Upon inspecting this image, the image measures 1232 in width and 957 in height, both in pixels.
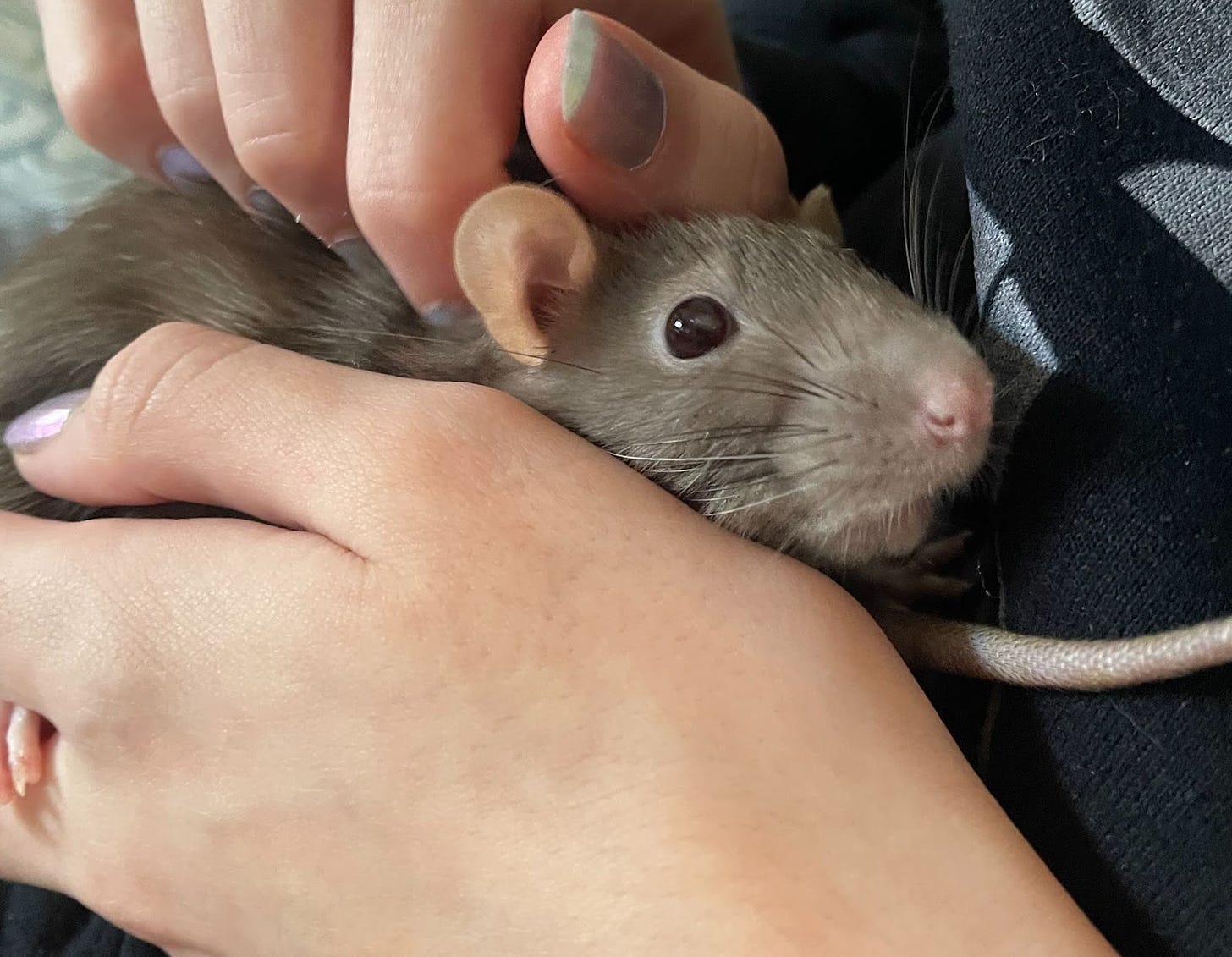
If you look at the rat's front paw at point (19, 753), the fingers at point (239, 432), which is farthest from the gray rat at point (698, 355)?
the rat's front paw at point (19, 753)

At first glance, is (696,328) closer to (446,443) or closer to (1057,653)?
(446,443)

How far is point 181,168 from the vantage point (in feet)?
3.91

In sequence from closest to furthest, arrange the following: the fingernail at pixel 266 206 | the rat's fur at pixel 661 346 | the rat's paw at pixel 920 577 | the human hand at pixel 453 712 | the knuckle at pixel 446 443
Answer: the human hand at pixel 453 712 < the knuckle at pixel 446 443 < the rat's fur at pixel 661 346 < the rat's paw at pixel 920 577 < the fingernail at pixel 266 206

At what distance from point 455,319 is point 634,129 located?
290 mm

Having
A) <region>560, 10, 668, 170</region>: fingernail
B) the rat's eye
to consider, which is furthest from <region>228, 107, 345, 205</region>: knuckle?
the rat's eye

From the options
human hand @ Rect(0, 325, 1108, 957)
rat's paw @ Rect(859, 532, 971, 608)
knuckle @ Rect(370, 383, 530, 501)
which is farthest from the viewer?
rat's paw @ Rect(859, 532, 971, 608)

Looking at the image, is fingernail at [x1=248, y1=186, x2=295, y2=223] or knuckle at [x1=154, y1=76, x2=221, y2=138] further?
fingernail at [x1=248, y1=186, x2=295, y2=223]

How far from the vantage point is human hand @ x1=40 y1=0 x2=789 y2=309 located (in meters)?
0.85

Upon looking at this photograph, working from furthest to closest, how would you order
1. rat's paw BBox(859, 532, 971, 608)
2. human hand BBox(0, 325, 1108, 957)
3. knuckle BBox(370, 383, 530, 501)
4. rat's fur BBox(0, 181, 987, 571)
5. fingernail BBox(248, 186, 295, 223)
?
1. fingernail BBox(248, 186, 295, 223)
2. rat's paw BBox(859, 532, 971, 608)
3. rat's fur BBox(0, 181, 987, 571)
4. knuckle BBox(370, 383, 530, 501)
5. human hand BBox(0, 325, 1108, 957)

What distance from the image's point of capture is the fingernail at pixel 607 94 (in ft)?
2.69

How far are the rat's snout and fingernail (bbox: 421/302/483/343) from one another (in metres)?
0.45

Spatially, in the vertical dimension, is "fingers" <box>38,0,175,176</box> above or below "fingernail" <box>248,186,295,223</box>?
above

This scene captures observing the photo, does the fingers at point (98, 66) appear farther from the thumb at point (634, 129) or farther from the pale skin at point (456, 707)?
the thumb at point (634, 129)

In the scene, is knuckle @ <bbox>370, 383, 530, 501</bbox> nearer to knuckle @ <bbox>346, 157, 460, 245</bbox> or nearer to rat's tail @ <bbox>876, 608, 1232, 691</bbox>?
knuckle @ <bbox>346, 157, 460, 245</bbox>
